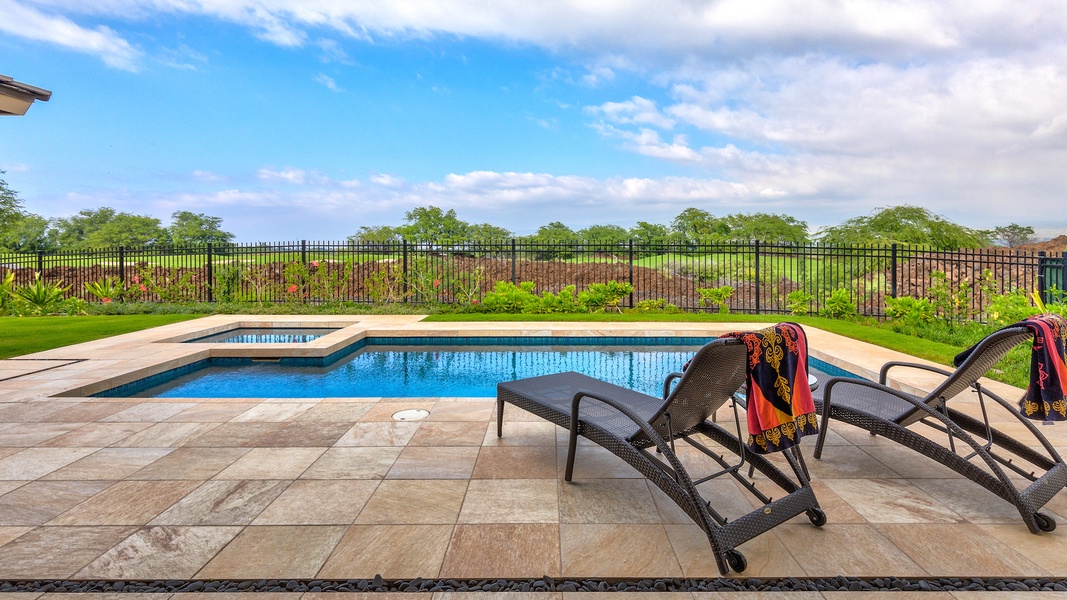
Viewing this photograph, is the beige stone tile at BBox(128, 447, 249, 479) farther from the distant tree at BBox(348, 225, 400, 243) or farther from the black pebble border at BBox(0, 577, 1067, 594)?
the distant tree at BBox(348, 225, 400, 243)

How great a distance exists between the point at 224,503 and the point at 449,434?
138 centimetres

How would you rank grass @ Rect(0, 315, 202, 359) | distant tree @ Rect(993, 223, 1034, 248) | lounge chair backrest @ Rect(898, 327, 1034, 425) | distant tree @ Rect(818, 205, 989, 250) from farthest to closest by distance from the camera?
distant tree @ Rect(993, 223, 1034, 248), distant tree @ Rect(818, 205, 989, 250), grass @ Rect(0, 315, 202, 359), lounge chair backrest @ Rect(898, 327, 1034, 425)

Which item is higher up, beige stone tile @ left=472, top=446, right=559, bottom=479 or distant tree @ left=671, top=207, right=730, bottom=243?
distant tree @ left=671, top=207, right=730, bottom=243

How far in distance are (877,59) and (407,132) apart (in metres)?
19.8

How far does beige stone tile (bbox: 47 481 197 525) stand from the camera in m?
2.39

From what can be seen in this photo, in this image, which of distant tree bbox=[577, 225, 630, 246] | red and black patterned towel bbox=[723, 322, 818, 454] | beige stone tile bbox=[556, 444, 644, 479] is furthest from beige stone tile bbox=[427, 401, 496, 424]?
distant tree bbox=[577, 225, 630, 246]

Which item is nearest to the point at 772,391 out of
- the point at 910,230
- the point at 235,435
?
the point at 235,435

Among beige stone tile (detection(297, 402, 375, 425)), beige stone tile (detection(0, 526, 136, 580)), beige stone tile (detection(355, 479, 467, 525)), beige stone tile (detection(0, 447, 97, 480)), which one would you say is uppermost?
beige stone tile (detection(297, 402, 375, 425))

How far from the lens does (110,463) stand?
3.10 meters

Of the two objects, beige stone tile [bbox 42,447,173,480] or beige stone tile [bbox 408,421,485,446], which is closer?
beige stone tile [bbox 42,447,173,480]

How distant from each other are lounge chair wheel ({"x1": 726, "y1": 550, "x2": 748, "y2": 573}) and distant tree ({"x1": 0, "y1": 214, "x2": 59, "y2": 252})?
37.8 metres

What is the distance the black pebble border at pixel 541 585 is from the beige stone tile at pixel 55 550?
68 millimetres

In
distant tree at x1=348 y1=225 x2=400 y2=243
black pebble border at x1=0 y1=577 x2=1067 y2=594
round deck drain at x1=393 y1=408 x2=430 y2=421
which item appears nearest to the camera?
black pebble border at x1=0 y1=577 x2=1067 y2=594

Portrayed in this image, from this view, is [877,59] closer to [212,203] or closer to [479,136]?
[479,136]
